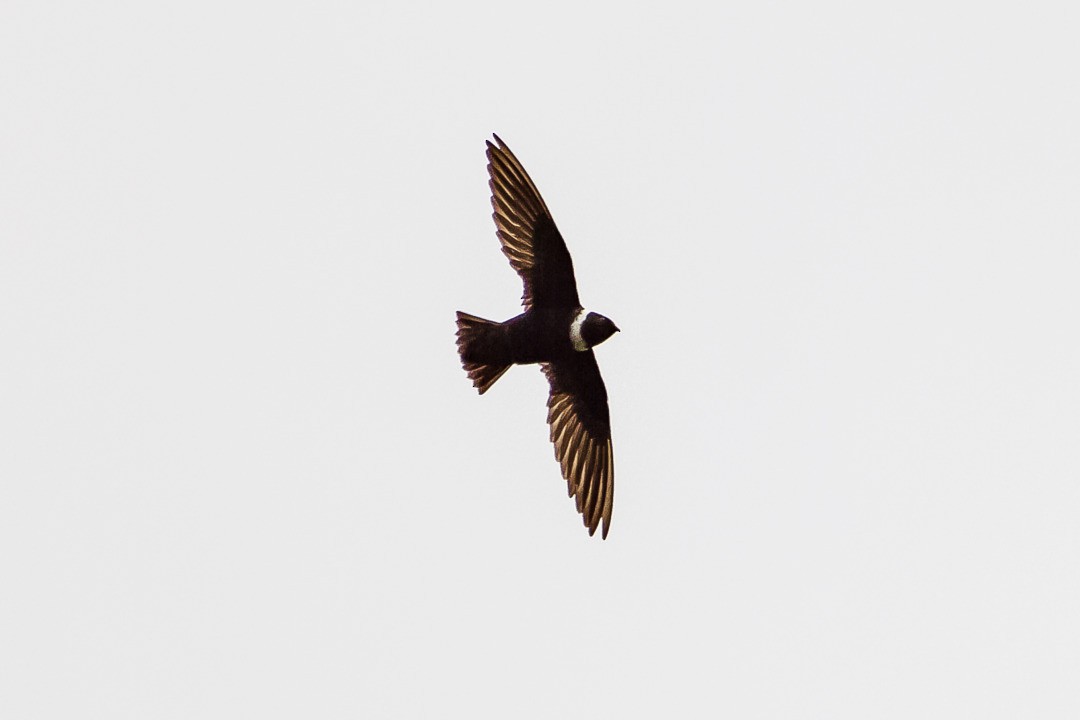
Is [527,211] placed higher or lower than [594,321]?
higher

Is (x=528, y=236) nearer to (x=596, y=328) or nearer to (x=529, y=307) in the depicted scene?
(x=529, y=307)

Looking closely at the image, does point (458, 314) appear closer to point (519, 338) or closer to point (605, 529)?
point (519, 338)

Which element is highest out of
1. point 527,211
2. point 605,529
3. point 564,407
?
point 527,211

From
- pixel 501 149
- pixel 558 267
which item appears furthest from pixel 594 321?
pixel 501 149

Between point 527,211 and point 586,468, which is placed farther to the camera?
point 586,468

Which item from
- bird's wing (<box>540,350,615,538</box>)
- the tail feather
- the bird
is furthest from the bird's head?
bird's wing (<box>540,350,615,538</box>)

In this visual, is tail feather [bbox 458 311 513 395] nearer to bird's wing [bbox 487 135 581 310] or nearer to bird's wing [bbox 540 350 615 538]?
bird's wing [bbox 487 135 581 310]
